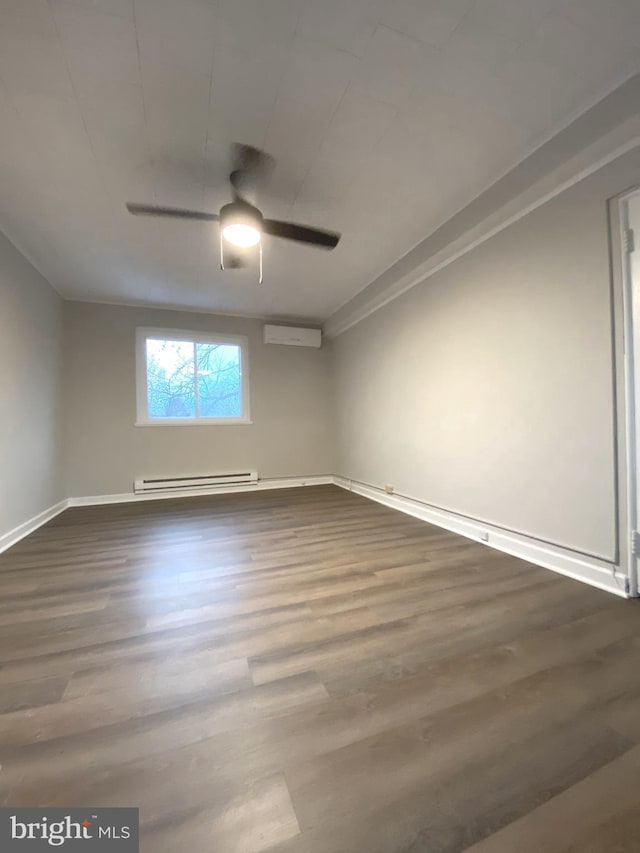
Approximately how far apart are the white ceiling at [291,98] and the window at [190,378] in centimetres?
185

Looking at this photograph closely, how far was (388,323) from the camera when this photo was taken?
149 inches

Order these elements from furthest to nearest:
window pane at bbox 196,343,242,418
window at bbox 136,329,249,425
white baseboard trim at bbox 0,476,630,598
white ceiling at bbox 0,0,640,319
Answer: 1. window pane at bbox 196,343,242,418
2. window at bbox 136,329,249,425
3. white baseboard trim at bbox 0,476,630,598
4. white ceiling at bbox 0,0,640,319

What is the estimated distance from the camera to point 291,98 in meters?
1.67

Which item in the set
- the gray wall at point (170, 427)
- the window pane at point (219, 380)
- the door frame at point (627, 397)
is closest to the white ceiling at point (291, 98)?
the door frame at point (627, 397)

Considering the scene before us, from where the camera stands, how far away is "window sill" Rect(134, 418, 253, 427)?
4461mm

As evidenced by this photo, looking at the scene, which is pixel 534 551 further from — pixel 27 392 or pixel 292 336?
pixel 27 392

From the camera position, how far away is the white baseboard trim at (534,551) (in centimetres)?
180

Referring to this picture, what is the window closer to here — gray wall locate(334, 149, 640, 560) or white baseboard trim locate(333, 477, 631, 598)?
gray wall locate(334, 149, 640, 560)

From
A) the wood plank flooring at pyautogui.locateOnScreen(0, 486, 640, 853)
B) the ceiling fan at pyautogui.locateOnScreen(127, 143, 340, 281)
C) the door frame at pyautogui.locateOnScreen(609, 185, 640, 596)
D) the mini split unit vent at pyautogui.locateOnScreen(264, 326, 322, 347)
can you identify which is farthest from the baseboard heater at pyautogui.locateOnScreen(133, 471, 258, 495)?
the door frame at pyautogui.locateOnScreen(609, 185, 640, 596)

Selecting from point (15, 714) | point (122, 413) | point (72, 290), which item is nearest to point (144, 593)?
point (15, 714)

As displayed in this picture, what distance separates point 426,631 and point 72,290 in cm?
491

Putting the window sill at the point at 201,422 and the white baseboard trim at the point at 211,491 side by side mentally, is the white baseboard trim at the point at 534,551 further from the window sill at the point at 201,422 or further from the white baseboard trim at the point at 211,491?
the window sill at the point at 201,422

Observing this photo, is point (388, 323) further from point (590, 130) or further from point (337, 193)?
point (590, 130)

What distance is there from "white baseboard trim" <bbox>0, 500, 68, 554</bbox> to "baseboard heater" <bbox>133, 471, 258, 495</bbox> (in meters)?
0.85
